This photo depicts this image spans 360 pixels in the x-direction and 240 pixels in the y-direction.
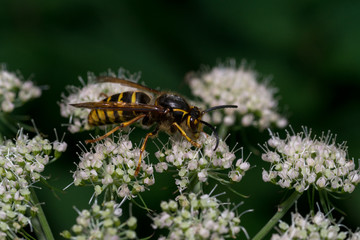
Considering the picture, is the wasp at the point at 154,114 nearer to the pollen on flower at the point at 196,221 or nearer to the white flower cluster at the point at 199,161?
the white flower cluster at the point at 199,161

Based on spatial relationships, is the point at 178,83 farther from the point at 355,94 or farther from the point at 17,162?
the point at 17,162

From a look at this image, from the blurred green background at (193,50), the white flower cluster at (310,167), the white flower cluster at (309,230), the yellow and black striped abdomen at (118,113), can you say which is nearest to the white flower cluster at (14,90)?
the blurred green background at (193,50)

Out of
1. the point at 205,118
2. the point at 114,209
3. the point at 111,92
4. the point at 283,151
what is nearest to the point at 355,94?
the point at 205,118

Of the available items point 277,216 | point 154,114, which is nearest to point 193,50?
point 154,114

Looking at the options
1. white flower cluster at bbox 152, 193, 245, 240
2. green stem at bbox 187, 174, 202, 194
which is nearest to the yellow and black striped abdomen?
green stem at bbox 187, 174, 202, 194

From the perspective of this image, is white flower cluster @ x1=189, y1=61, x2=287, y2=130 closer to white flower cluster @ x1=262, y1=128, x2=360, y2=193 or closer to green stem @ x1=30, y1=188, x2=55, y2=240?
white flower cluster @ x1=262, y1=128, x2=360, y2=193

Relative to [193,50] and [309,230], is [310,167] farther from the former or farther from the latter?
[193,50]
